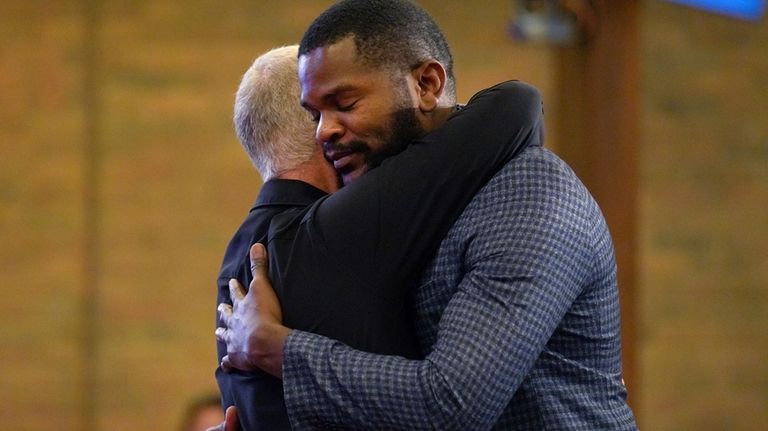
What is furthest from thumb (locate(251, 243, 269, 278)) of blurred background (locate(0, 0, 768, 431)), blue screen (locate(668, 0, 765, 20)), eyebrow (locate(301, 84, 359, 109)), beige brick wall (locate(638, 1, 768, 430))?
beige brick wall (locate(638, 1, 768, 430))

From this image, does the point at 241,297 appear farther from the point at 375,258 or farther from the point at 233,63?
the point at 233,63

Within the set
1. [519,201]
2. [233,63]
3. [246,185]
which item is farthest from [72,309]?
[519,201]

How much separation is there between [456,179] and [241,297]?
1.16 feet

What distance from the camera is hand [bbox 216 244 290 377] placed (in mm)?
1499

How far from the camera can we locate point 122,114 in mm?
4086

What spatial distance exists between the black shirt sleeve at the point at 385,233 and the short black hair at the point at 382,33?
0.14 m

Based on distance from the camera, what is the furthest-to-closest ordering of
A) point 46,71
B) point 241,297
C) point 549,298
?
point 46,71 < point 241,297 < point 549,298

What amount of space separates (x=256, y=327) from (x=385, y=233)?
213 millimetres

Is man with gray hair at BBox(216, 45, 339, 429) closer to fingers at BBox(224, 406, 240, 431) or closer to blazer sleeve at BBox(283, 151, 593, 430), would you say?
fingers at BBox(224, 406, 240, 431)

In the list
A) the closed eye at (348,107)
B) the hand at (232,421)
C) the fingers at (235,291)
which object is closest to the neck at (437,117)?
the closed eye at (348,107)

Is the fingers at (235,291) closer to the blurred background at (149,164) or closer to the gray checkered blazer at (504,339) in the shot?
the gray checkered blazer at (504,339)

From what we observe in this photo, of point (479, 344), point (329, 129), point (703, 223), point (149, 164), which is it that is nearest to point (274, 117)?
point (329, 129)

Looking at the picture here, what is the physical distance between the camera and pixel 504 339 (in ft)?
4.52

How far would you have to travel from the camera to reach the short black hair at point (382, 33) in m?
1.62
